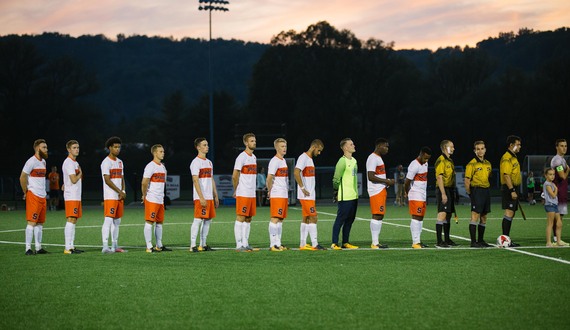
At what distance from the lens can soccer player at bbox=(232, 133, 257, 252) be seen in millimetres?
14898

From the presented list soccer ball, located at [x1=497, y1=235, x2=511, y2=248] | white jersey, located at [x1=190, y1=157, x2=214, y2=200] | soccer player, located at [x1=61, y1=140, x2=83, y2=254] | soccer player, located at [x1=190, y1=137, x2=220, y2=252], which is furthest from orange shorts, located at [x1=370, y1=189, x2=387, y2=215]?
soccer player, located at [x1=61, y1=140, x2=83, y2=254]

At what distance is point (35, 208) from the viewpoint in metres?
15.0

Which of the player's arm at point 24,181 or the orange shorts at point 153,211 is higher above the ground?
the player's arm at point 24,181

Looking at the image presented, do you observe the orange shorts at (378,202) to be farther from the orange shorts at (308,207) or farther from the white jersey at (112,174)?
the white jersey at (112,174)

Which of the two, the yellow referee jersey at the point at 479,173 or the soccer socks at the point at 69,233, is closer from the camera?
the soccer socks at the point at 69,233

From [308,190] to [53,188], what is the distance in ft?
71.6

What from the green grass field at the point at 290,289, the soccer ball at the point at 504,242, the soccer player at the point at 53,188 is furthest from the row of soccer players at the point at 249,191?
the soccer player at the point at 53,188

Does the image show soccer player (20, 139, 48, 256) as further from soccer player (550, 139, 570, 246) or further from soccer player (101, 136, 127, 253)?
soccer player (550, 139, 570, 246)

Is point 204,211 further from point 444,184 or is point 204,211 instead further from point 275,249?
point 444,184

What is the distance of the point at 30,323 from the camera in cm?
817

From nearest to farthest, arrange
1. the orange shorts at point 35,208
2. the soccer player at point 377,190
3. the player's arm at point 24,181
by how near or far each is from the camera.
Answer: the player's arm at point 24,181 < the orange shorts at point 35,208 < the soccer player at point 377,190

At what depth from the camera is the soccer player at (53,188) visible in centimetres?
3394

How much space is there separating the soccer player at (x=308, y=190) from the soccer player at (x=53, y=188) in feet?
70.2

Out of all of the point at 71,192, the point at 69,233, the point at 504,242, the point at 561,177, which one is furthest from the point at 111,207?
the point at 561,177
